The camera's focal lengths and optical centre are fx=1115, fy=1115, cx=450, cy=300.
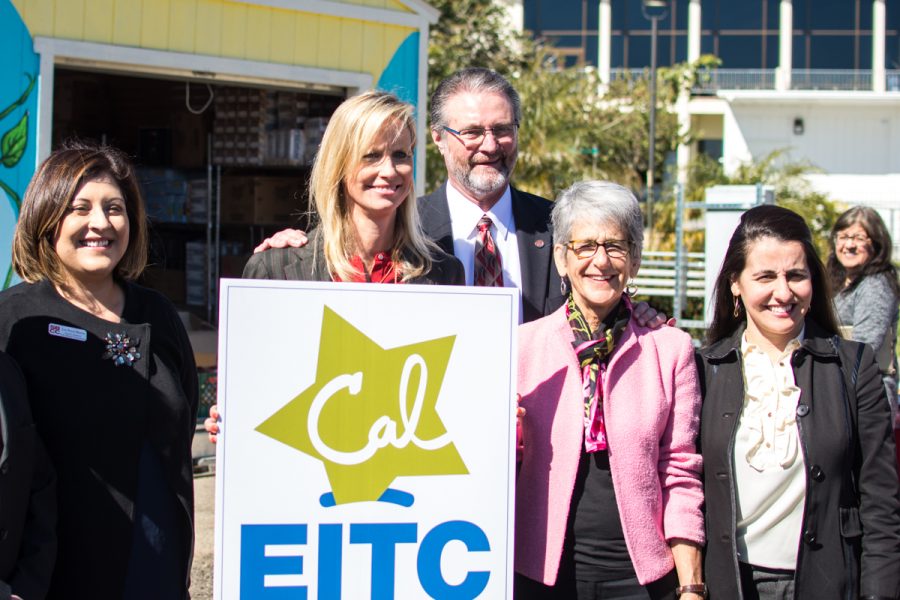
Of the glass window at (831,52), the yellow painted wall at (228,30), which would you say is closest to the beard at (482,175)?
the yellow painted wall at (228,30)

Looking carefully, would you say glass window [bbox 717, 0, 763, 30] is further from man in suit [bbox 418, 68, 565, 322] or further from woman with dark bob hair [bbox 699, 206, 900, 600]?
woman with dark bob hair [bbox 699, 206, 900, 600]

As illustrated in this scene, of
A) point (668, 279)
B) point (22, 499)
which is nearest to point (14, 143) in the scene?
point (22, 499)

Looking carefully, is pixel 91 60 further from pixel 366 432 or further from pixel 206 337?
pixel 366 432

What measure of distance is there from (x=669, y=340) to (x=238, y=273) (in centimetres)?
790

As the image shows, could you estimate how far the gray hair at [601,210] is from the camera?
283cm

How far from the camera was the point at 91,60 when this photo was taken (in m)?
7.08

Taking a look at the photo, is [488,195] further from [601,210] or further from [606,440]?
[606,440]

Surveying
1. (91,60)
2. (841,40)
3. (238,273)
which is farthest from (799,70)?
(91,60)

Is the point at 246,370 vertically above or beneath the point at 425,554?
above

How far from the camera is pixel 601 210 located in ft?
9.28

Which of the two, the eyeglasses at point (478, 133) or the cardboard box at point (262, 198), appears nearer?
the eyeglasses at point (478, 133)

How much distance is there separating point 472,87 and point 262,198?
704 centimetres

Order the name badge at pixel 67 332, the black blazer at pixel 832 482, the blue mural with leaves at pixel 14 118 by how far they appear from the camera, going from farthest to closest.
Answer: the blue mural with leaves at pixel 14 118 < the black blazer at pixel 832 482 < the name badge at pixel 67 332

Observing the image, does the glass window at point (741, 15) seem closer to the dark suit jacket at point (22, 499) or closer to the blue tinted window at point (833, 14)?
the blue tinted window at point (833, 14)
